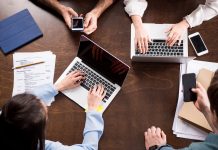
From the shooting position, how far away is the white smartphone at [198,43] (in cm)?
156

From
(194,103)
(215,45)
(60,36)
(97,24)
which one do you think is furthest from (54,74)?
(215,45)

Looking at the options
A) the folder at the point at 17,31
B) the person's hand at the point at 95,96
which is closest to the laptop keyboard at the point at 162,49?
the person's hand at the point at 95,96

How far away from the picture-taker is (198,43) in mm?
1573

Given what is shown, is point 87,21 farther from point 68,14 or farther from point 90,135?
point 90,135

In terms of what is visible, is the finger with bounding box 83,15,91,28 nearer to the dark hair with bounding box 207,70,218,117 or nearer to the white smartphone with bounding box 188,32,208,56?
the white smartphone with bounding box 188,32,208,56

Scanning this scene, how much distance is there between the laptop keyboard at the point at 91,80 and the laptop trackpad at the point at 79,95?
2cm

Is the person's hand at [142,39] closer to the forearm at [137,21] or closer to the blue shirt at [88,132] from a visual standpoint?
the forearm at [137,21]

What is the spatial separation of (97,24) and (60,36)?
0.18m

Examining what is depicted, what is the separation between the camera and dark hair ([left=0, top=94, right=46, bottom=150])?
1177 mm

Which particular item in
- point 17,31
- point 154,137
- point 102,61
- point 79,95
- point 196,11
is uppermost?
point 196,11

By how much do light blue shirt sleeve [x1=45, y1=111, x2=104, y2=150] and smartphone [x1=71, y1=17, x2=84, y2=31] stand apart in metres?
0.38

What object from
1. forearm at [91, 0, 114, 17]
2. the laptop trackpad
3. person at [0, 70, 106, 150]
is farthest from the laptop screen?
person at [0, 70, 106, 150]

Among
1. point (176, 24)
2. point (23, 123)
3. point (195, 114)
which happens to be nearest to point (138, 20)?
point (176, 24)

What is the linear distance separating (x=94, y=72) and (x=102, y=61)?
0.08 meters
